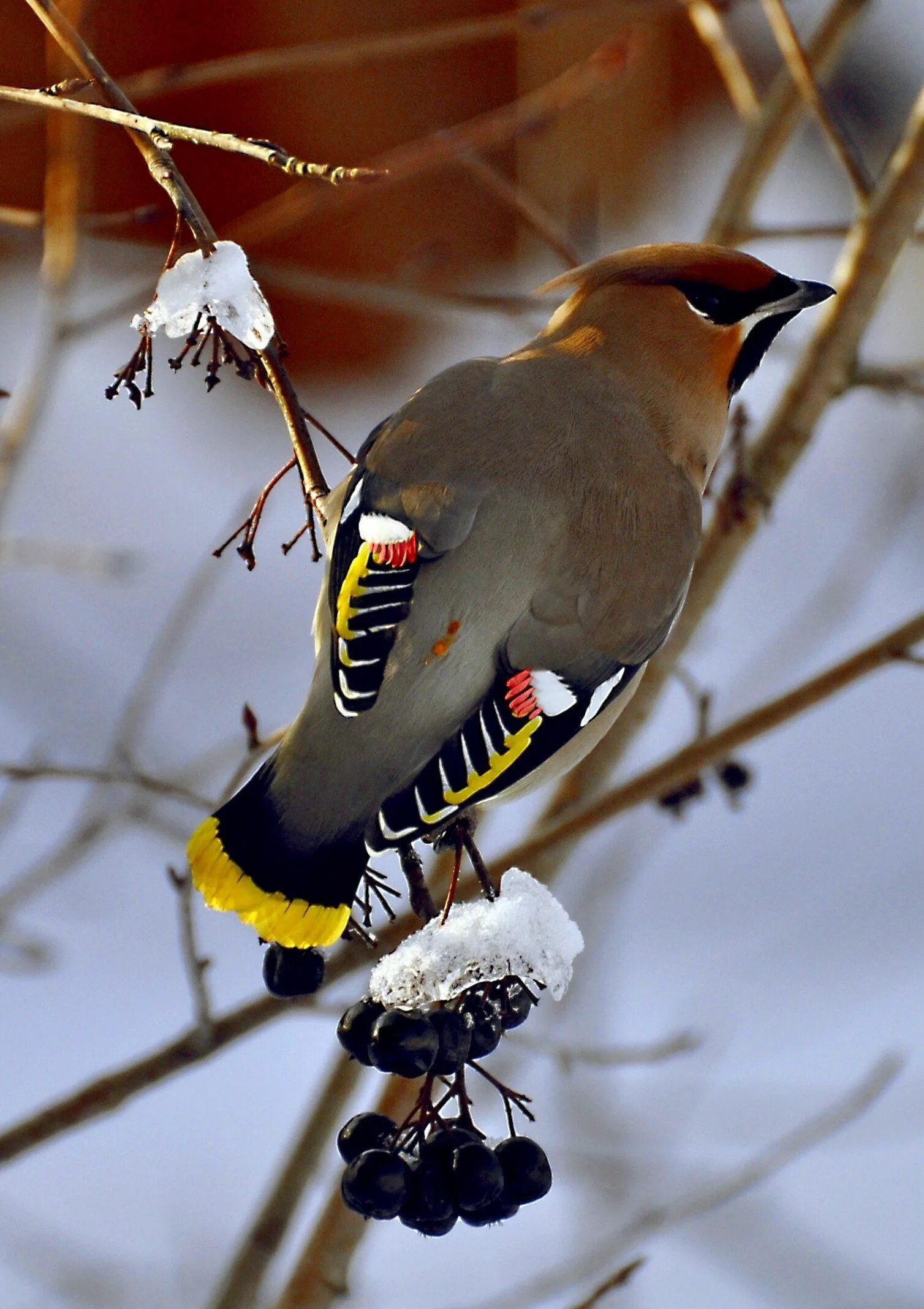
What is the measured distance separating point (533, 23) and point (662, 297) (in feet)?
1.75

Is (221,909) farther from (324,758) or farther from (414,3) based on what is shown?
(414,3)

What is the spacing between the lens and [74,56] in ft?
5.26

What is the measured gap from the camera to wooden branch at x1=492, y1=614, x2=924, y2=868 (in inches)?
99.1

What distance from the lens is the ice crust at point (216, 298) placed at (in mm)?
1671

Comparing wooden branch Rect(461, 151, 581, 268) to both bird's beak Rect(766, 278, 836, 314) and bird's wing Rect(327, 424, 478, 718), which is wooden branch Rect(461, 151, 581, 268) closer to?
bird's beak Rect(766, 278, 836, 314)

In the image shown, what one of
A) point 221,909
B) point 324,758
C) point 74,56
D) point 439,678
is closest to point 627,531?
point 439,678

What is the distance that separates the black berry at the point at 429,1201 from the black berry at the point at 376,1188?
1cm

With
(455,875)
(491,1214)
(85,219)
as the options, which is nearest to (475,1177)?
(491,1214)

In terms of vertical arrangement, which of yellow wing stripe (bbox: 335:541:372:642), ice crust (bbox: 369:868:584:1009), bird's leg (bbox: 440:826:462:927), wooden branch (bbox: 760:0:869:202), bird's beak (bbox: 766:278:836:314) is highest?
wooden branch (bbox: 760:0:869:202)

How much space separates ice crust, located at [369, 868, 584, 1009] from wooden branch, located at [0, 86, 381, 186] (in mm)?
794

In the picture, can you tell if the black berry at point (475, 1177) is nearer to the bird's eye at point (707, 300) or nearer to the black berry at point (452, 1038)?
the black berry at point (452, 1038)

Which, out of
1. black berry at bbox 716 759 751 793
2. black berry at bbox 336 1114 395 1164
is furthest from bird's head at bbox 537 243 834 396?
black berry at bbox 336 1114 395 1164

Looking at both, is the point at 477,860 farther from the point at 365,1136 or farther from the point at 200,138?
the point at 200,138

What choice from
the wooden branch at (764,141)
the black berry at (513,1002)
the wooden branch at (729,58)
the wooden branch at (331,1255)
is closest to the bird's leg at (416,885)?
the black berry at (513,1002)
